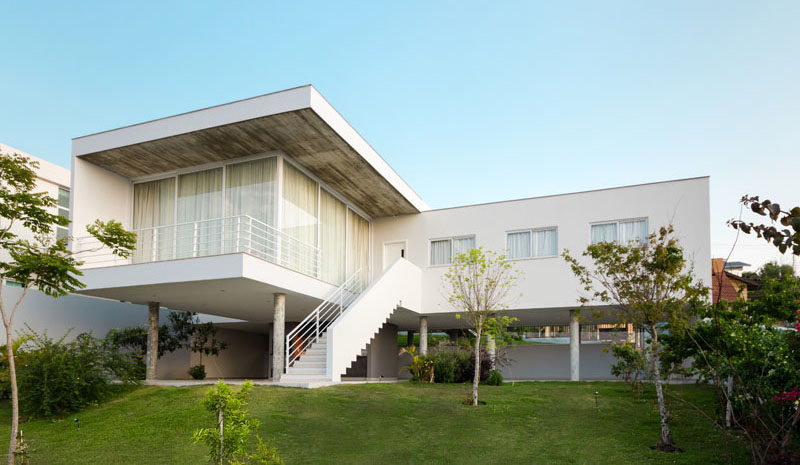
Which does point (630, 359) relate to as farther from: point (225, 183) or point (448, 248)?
point (225, 183)

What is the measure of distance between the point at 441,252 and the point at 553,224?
4041mm

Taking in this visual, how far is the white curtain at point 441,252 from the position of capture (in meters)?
22.1

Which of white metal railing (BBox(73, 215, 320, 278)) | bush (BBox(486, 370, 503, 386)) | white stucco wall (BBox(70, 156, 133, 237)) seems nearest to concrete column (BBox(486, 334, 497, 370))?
bush (BBox(486, 370, 503, 386))

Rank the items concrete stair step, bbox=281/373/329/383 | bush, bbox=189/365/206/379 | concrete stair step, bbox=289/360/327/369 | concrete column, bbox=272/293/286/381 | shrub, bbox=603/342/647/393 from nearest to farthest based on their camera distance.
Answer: shrub, bbox=603/342/647/393, concrete stair step, bbox=281/373/329/383, concrete column, bbox=272/293/286/381, concrete stair step, bbox=289/360/327/369, bush, bbox=189/365/206/379

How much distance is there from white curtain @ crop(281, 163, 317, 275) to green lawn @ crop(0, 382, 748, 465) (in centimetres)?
452

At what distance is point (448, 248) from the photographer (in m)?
22.2

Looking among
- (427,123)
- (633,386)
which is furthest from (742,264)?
(633,386)

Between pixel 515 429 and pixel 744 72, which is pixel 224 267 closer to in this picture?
pixel 515 429

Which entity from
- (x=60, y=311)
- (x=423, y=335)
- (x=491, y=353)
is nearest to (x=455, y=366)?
(x=491, y=353)

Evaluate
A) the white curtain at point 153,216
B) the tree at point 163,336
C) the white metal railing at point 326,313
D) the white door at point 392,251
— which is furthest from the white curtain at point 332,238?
the tree at point 163,336

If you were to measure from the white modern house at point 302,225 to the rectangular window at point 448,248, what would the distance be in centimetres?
5

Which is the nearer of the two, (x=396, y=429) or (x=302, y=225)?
(x=396, y=429)

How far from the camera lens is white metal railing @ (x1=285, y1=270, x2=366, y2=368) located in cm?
1742

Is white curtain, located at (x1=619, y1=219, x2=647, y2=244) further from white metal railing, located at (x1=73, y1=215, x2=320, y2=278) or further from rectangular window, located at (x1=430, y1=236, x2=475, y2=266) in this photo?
white metal railing, located at (x1=73, y1=215, x2=320, y2=278)
